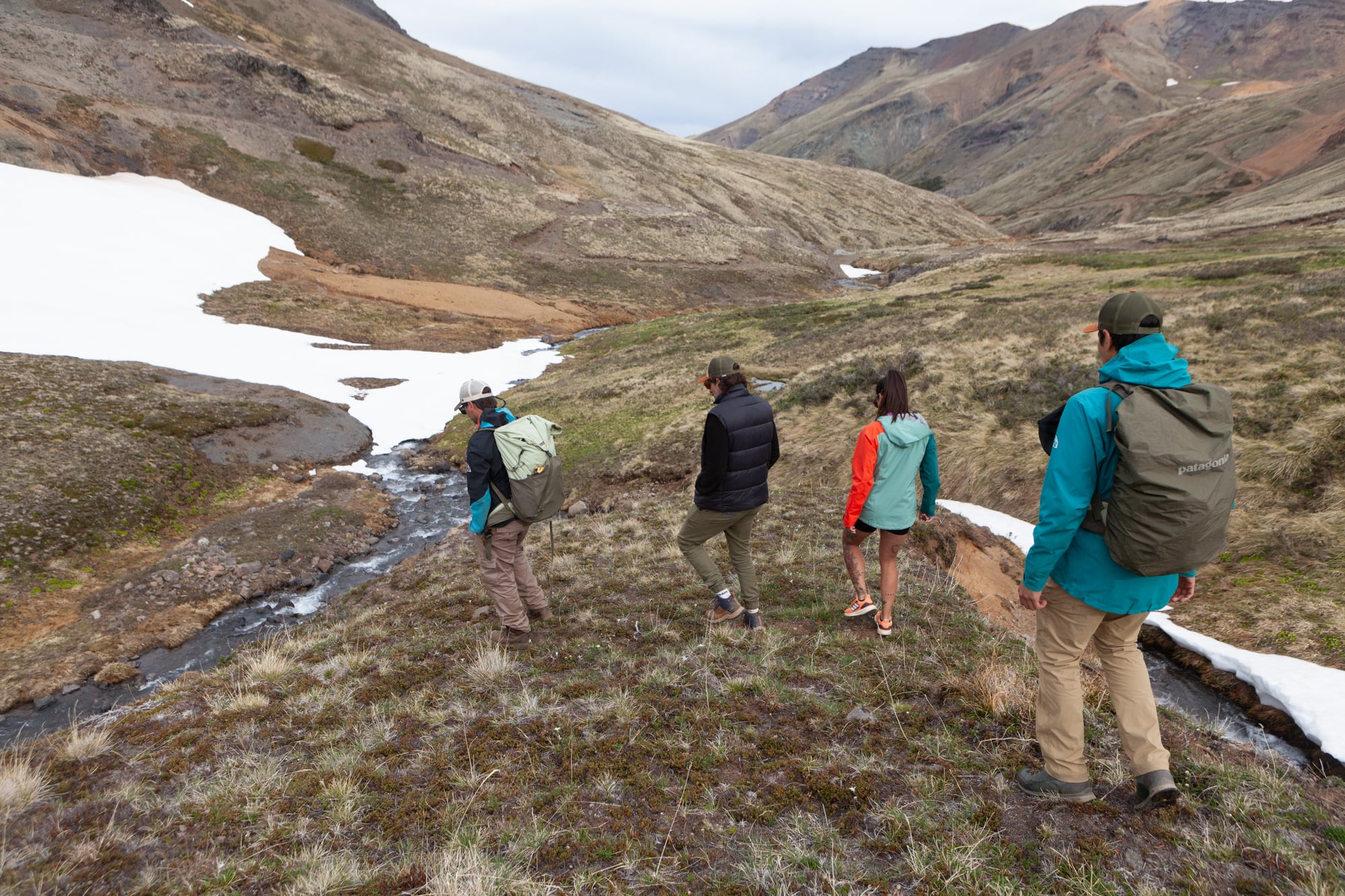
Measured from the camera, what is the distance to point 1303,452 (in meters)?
9.91

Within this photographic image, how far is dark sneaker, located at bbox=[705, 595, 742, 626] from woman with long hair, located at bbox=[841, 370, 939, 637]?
5.53ft

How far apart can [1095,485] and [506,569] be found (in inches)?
228

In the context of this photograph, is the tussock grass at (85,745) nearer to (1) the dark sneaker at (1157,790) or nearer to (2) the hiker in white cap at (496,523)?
(2) the hiker in white cap at (496,523)

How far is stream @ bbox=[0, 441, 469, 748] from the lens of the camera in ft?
30.0

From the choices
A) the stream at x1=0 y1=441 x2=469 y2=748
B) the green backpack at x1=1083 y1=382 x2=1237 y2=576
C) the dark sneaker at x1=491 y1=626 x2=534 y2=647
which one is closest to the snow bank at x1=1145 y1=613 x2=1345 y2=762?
the green backpack at x1=1083 y1=382 x2=1237 y2=576

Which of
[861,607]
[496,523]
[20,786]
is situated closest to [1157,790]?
[861,607]

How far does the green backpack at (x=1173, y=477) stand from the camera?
3.21 metres

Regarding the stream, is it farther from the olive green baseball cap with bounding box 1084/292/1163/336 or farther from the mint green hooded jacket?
the olive green baseball cap with bounding box 1084/292/1163/336

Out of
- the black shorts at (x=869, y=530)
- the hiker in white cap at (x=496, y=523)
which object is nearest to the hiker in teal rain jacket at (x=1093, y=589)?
the black shorts at (x=869, y=530)

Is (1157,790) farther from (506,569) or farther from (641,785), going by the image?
(506,569)

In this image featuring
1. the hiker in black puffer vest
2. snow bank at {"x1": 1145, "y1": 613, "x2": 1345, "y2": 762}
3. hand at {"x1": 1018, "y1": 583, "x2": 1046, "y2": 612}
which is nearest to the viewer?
hand at {"x1": 1018, "y1": 583, "x2": 1046, "y2": 612}

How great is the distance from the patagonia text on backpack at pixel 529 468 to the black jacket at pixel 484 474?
7cm

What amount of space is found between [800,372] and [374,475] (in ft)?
51.2

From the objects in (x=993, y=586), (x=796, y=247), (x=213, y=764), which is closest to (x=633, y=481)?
(x=993, y=586)
